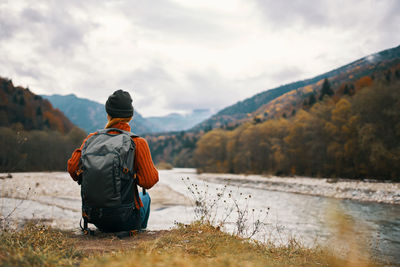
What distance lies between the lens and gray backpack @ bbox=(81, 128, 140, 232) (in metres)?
2.91

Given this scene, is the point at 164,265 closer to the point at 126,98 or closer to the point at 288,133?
the point at 126,98

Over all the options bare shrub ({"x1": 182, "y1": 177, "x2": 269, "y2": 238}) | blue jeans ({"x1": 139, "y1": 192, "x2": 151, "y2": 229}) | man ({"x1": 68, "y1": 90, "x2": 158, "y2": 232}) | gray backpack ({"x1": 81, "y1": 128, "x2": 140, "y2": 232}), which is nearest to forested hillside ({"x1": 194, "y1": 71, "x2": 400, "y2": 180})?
bare shrub ({"x1": 182, "y1": 177, "x2": 269, "y2": 238})

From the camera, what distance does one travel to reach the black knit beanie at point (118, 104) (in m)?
3.44

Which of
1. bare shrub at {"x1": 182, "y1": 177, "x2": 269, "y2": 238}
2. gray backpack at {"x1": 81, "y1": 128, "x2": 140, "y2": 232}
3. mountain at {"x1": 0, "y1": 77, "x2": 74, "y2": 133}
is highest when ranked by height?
mountain at {"x1": 0, "y1": 77, "x2": 74, "y2": 133}

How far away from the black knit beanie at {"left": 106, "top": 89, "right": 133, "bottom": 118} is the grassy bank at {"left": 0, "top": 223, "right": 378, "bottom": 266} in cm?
163

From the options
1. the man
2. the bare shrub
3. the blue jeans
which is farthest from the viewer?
the bare shrub

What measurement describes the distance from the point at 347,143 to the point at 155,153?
13203 cm

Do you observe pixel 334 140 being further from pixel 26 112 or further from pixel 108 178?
pixel 26 112

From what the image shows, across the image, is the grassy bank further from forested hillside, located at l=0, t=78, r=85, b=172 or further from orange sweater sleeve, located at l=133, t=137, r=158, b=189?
forested hillside, located at l=0, t=78, r=85, b=172

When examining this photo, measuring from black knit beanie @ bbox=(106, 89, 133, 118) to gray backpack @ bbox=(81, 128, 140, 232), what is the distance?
276 millimetres

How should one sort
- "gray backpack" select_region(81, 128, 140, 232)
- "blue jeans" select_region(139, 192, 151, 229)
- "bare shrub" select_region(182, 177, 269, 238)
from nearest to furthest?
"gray backpack" select_region(81, 128, 140, 232)
"blue jeans" select_region(139, 192, 151, 229)
"bare shrub" select_region(182, 177, 269, 238)

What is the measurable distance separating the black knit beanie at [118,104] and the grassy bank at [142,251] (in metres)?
1.63

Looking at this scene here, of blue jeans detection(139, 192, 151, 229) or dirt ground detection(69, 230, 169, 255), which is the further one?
blue jeans detection(139, 192, 151, 229)

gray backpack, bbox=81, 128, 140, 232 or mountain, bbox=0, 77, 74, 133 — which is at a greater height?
mountain, bbox=0, 77, 74, 133
